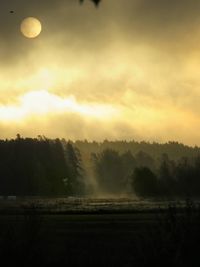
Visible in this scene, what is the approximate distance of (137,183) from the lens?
197750mm

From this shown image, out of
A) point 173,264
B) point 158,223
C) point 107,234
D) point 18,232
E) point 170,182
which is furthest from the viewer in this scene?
point 170,182

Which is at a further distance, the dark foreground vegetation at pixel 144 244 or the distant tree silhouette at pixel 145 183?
the distant tree silhouette at pixel 145 183

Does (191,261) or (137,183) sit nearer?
(191,261)

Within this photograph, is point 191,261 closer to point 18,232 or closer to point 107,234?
point 18,232

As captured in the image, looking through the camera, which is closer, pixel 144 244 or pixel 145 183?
pixel 144 244

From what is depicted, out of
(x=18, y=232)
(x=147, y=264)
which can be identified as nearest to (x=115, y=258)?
(x=18, y=232)

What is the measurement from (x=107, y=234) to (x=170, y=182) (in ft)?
487

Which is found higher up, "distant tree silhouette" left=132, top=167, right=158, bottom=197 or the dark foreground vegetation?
"distant tree silhouette" left=132, top=167, right=158, bottom=197

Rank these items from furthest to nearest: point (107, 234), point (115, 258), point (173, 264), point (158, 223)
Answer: point (107, 234), point (115, 258), point (158, 223), point (173, 264)

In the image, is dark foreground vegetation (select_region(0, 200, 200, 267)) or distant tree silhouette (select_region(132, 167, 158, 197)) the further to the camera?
distant tree silhouette (select_region(132, 167, 158, 197))

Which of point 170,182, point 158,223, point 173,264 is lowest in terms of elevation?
point 173,264

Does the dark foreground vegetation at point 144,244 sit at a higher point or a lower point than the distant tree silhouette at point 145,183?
lower

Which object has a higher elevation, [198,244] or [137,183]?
[137,183]

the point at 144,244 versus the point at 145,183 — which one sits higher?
the point at 145,183
